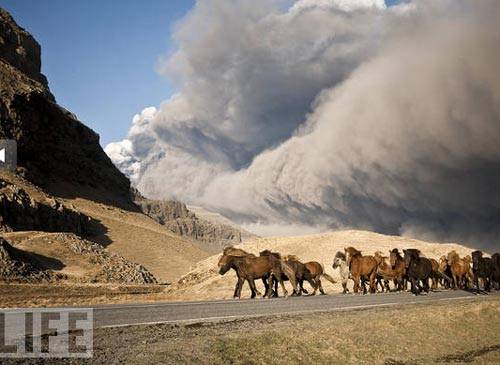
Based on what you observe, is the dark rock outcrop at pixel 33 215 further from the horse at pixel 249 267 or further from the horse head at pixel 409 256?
the horse head at pixel 409 256

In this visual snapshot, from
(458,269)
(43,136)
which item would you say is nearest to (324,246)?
(458,269)

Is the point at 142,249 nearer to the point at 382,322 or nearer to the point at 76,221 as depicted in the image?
the point at 76,221

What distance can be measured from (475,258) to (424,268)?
23.9 feet

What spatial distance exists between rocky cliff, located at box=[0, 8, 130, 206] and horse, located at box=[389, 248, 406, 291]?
11205 centimetres

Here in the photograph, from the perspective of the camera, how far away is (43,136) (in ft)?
477

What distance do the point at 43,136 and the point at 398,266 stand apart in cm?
13292

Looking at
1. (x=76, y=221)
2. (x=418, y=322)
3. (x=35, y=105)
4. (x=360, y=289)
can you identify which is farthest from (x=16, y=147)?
(x=418, y=322)

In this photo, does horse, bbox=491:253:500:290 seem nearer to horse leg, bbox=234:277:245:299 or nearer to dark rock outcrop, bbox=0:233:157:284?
horse leg, bbox=234:277:245:299

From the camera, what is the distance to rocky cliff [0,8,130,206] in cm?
Result: 13088

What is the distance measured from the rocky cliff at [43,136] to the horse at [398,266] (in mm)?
112046

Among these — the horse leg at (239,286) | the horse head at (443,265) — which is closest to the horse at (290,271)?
the horse leg at (239,286)

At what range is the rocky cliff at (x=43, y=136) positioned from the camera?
130875mm

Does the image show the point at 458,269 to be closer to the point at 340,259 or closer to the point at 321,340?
the point at 340,259

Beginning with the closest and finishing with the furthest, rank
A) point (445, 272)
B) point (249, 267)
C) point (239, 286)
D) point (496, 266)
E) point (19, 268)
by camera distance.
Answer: point (249, 267)
point (239, 286)
point (445, 272)
point (496, 266)
point (19, 268)
